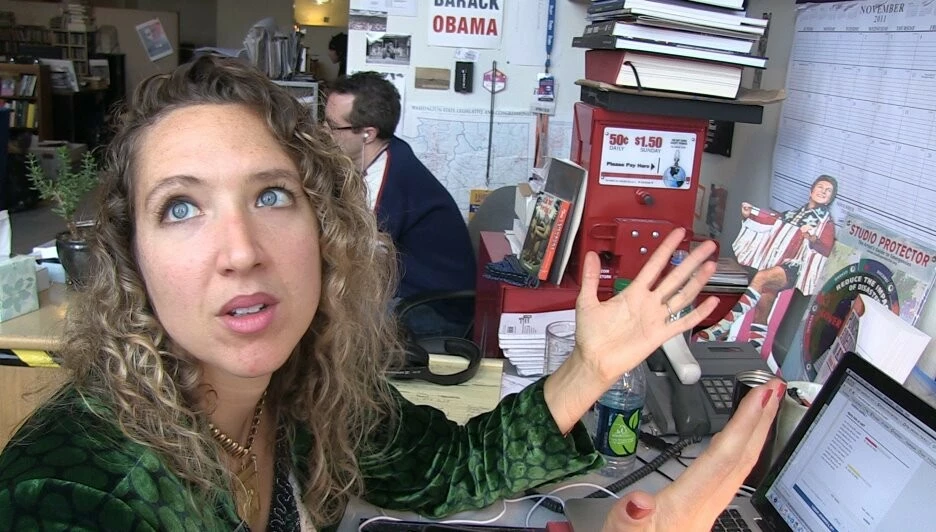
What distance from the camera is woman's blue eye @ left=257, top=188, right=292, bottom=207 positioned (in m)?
0.94

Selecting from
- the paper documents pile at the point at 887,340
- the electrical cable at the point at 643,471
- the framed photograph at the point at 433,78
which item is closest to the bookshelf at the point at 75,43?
the framed photograph at the point at 433,78

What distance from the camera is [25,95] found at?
755 cm

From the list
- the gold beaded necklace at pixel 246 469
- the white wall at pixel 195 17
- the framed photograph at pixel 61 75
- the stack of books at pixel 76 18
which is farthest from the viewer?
the white wall at pixel 195 17

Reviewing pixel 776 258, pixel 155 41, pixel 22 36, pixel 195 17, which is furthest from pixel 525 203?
pixel 195 17

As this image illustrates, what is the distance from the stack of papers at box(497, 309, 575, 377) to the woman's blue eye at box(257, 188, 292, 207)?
0.84 m

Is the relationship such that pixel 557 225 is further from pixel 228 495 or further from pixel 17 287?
pixel 17 287

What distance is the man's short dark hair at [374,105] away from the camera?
2.69 meters

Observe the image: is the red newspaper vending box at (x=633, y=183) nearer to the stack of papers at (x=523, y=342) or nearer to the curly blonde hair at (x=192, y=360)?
the stack of papers at (x=523, y=342)

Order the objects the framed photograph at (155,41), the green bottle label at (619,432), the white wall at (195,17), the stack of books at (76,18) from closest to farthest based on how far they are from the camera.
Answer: the green bottle label at (619,432), the framed photograph at (155,41), the stack of books at (76,18), the white wall at (195,17)

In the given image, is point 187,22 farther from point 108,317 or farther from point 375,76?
point 108,317

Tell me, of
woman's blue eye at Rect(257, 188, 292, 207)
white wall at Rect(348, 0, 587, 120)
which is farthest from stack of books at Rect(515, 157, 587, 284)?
white wall at Rect(348, 0, 587, 120)

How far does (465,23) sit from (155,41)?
7.83m

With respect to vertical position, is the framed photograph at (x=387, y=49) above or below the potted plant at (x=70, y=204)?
above

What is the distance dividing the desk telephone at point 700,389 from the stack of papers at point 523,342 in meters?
0.28
